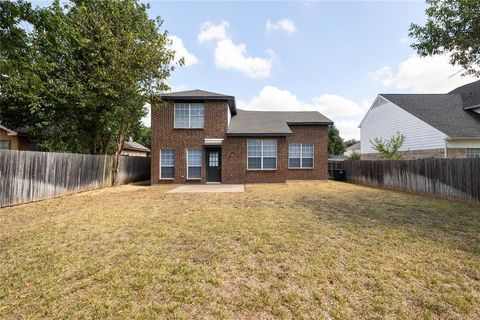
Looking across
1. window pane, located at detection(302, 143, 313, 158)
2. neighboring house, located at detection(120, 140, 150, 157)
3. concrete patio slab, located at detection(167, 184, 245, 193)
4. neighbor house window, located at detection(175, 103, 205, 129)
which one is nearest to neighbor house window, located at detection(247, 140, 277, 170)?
concrete patio slab, located at detection(167, 184, 245, 193)

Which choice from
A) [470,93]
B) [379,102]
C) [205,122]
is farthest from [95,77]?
[470,93]

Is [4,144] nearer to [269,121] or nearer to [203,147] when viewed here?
[203,147]

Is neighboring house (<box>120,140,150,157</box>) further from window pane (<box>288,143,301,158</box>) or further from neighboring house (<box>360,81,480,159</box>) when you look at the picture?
neighboring house (<box>360,81,480,159</box>)

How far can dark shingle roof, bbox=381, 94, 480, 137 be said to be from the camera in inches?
585

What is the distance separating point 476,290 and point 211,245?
3.88 metres

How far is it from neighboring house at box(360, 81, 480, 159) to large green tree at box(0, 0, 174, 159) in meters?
17.9

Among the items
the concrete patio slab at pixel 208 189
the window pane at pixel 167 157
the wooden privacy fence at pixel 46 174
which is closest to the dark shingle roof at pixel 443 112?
the concrete patio slab at pixel 208 189

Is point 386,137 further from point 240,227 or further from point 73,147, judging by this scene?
point 73,147

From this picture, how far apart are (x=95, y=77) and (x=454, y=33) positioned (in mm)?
15777

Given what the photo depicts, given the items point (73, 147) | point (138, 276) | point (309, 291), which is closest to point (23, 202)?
point (73, 147)

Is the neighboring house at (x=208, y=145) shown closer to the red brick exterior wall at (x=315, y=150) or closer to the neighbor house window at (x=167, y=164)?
the neighbor house window at (x=167, y=164)

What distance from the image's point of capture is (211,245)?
443cm

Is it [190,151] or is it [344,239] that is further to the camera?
[190,151]

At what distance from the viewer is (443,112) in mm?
17109
